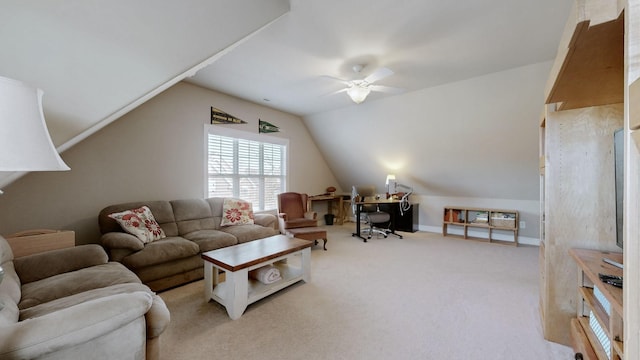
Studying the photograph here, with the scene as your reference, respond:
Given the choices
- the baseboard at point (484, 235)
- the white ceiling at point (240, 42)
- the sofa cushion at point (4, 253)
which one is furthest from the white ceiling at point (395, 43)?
the baseboard at point (484, 235)

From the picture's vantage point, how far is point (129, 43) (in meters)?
1.61

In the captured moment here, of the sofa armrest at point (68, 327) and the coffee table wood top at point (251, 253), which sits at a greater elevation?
the sofa armrest at point (68, 327)

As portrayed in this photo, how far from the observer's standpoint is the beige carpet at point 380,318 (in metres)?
1.72

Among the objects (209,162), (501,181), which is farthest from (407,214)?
(209,162)

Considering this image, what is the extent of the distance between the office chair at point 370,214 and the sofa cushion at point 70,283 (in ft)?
12.6

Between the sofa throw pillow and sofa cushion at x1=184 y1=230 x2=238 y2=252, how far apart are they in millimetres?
357

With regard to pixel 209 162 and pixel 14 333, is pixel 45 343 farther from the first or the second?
pixel 209 162

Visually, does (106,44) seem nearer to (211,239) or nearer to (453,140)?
(211,239)

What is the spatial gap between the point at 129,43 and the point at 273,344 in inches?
88.2

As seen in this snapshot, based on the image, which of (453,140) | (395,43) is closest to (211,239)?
(395,43)

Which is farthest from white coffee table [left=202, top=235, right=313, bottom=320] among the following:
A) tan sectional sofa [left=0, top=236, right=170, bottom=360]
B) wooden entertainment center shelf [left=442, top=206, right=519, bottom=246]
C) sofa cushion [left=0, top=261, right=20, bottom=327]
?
wooden entertainment center shelf [left=442, top=206, right=519, bottom=246]

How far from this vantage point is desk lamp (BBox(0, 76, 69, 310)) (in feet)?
2.60

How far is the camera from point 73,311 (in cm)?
103

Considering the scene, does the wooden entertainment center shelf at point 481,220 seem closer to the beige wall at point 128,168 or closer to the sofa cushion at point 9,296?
the beige wall at point 128,168
